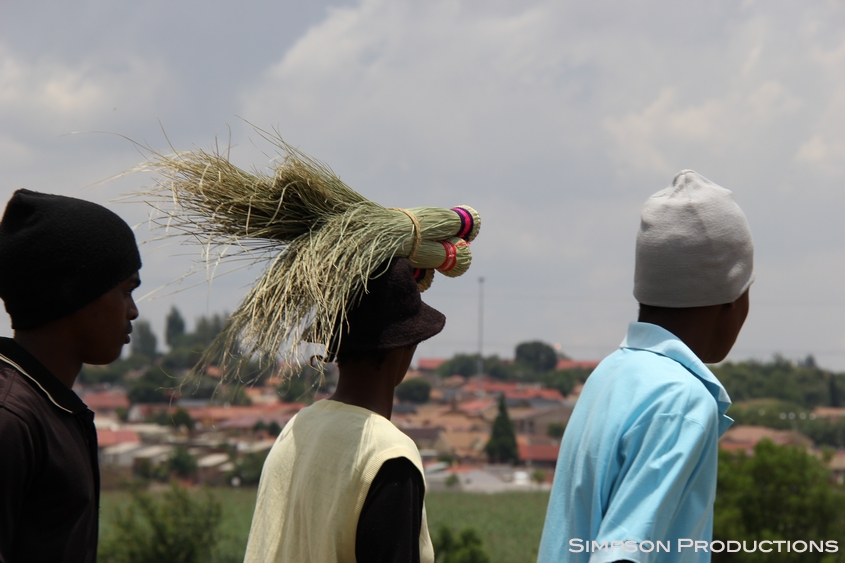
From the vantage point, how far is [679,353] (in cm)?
207

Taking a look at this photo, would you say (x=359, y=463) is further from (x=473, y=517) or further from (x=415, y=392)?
(x=415, y=392)

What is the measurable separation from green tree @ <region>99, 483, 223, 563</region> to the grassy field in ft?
5.95

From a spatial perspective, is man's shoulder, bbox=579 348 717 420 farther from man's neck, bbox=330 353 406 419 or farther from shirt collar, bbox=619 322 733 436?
man's neck, bbox=330 353 406 419

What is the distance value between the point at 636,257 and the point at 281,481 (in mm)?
1079

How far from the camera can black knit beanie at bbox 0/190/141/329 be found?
2043 mm

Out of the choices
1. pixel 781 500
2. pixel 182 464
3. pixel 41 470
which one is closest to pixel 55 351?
pixel 41 470

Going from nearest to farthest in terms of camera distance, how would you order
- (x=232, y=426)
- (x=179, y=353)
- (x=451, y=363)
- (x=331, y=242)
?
(x=331, y=242) < (x=232, y=426) < (x=179, y=353) < (x=451, y=363)

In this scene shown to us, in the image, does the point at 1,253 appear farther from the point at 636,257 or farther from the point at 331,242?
the point at 636,257

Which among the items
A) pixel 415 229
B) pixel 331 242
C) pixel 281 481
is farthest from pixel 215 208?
pixel 281 481

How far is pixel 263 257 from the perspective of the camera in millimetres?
2547

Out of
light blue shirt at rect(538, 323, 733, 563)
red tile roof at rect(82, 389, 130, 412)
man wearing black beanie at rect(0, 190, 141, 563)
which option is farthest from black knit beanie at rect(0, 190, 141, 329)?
red tile roof at rect(82, 389, 130, 412)

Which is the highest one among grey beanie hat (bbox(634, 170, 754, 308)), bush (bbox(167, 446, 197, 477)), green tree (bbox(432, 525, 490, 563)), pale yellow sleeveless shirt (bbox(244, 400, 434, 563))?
grey beanie hat (bbox(634, 170, 754, 308))

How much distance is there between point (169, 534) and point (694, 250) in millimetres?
50663

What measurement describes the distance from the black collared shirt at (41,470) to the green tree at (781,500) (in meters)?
36.5
